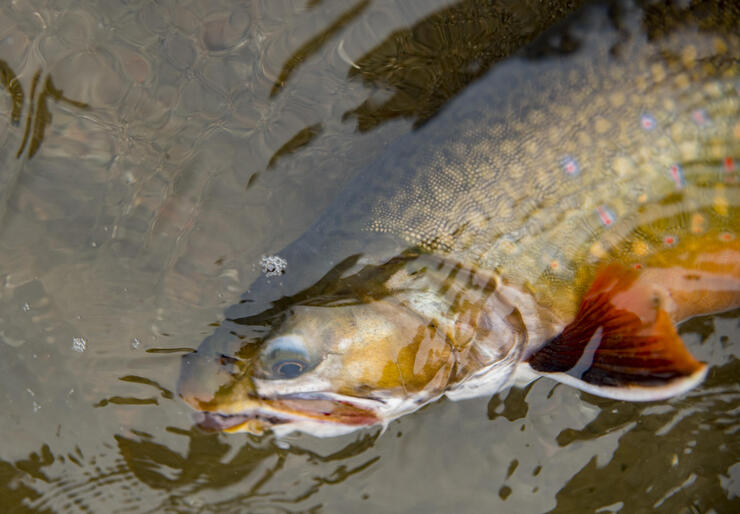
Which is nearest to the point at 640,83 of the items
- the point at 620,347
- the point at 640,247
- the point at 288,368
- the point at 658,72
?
the point at 658,72

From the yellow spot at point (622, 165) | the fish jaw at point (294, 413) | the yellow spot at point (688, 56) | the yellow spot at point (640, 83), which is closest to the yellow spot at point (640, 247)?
the yellow spot at point (622, 165)

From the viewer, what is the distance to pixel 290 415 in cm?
253

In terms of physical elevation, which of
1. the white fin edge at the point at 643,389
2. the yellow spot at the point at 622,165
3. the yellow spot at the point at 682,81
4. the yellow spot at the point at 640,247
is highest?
the yellow spot at the point at 682,81

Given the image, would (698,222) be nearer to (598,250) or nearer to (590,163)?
(598,250)

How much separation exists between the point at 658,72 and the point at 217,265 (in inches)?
86.5

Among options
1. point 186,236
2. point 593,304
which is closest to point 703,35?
point 593,304

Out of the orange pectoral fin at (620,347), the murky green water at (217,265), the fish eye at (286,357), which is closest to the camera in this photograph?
the fish eye at (286,357)

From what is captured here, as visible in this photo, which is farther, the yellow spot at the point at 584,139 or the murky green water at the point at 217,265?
the murky green water at the point at 217,265

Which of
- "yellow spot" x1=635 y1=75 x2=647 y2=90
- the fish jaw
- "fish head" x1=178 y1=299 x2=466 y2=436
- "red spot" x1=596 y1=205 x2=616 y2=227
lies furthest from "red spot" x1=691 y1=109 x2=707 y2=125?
the fish jaw

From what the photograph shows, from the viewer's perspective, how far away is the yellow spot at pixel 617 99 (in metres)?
2.51

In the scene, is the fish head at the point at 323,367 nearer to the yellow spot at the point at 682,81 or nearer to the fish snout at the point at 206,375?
the fish snout at the point at 206,375

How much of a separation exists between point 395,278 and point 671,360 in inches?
46.9

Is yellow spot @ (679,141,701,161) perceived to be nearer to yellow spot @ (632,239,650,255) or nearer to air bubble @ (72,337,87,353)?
yellow spot @ (632,239,650,255)

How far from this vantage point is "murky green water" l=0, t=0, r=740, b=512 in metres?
3.06
